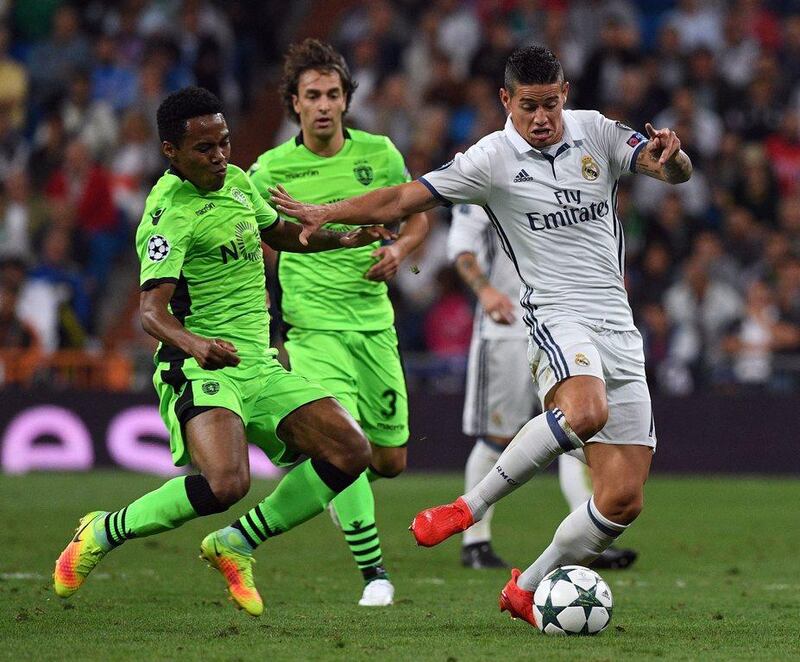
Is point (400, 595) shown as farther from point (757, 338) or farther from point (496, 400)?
point (757, 338)

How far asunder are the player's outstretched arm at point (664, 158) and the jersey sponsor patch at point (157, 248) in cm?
220

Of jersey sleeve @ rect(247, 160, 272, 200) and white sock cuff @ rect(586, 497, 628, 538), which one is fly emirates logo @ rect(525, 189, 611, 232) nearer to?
white sock cuff @ rect(586, 497, 628, 538)

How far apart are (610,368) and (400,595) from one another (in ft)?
6.23

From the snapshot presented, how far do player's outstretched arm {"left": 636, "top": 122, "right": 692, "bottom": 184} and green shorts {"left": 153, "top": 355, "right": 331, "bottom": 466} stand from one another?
1.88 metres

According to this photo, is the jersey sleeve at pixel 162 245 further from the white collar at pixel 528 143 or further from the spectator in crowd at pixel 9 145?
the spectator in crowd at pixel 9 145

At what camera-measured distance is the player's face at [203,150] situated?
274 inches

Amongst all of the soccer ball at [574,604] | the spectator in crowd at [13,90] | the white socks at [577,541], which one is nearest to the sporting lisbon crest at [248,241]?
the white socks at [577,541]

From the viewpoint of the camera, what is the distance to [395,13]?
18.5 metres

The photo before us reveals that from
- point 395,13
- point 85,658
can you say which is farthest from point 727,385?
point 85,658

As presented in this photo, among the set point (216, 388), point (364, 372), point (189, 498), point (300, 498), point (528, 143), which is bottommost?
point (300, 498)

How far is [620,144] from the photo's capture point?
691 centimetres

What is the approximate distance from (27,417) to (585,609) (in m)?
10.3

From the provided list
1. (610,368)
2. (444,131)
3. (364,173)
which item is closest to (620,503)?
(610,368)

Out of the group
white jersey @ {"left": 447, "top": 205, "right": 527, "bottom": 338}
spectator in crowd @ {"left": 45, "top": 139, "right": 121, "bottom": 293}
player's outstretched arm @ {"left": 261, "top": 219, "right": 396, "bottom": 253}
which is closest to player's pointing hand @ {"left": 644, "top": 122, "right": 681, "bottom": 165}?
player's outstretched arm @ {"left": 261, "top": 219, "right": 396, "bottom": 253}
